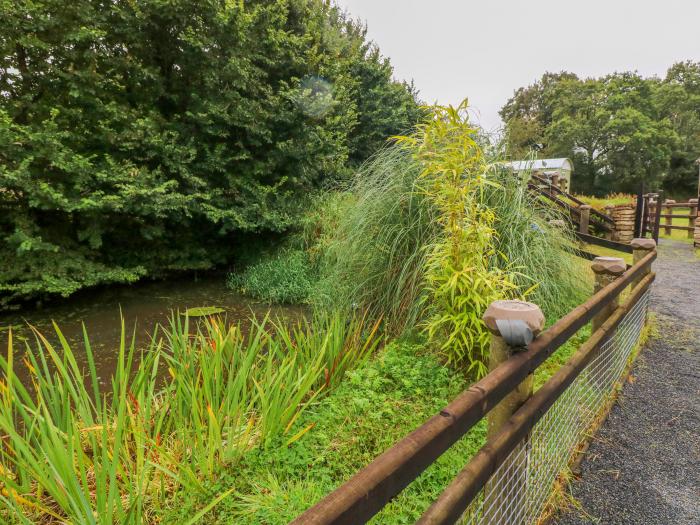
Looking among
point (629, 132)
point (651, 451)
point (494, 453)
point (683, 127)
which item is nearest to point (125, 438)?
point (494, 453)

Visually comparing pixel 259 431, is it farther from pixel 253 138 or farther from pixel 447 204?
pixel 253 138

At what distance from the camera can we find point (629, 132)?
23.7 m

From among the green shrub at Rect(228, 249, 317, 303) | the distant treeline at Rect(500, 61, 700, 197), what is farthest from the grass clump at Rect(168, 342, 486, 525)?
the distant treeline at Rect(500, 61, 700, 197)

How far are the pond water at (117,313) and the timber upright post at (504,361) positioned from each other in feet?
11.9

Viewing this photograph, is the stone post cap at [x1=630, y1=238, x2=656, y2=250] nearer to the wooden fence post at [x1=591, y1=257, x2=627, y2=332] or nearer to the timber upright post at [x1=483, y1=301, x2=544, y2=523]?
the wooden fence post at [x1=591, y1=257, x2=627, y2=332]

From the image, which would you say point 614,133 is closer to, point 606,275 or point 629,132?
point 629,132

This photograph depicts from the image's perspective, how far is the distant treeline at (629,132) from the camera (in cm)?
2377

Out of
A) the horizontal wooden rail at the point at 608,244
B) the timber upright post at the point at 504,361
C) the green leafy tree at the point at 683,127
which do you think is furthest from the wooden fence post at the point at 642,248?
the green leafy tree at the point at 683,127

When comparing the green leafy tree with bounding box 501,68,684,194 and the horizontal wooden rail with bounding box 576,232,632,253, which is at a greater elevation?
the green leafy tree with bounding box 501,68,684,194

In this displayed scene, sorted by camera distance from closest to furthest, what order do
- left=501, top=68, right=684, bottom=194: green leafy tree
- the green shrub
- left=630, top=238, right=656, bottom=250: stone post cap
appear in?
1. left=630, top=238, right=656, bottom=250: stone post cap
2. the green shrub
3. left=501, top=68, right=684, bottom=194: green leafy tree

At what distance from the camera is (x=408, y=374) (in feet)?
7.79

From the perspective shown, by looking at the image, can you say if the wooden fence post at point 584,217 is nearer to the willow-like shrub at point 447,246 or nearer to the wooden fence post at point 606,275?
the willow-like shrub at point 447,246

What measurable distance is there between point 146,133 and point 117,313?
2834 mm

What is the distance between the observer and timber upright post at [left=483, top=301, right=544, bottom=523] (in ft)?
3.75
